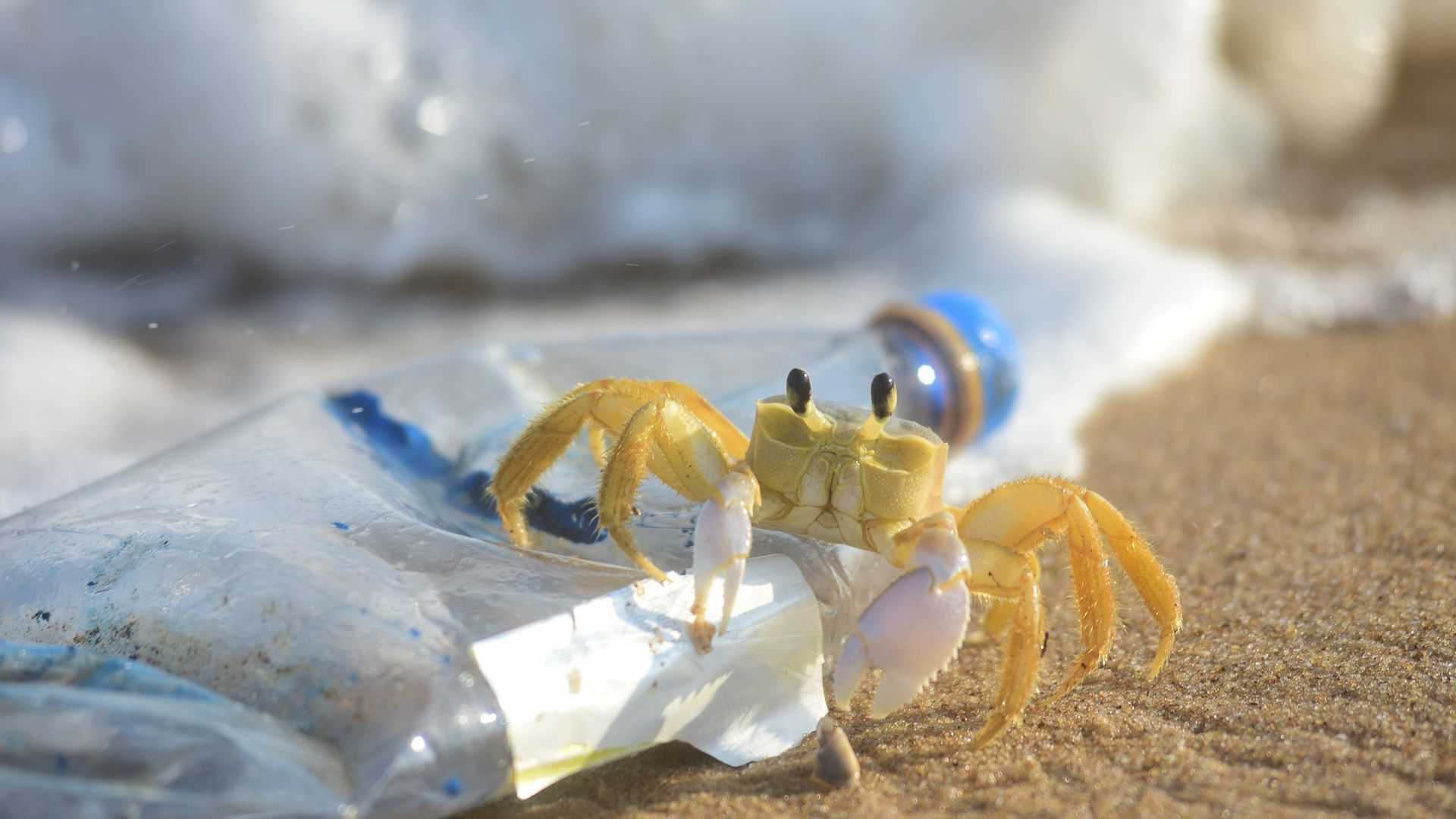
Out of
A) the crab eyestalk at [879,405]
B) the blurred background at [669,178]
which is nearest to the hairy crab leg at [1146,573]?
the crab eyestalk at [879,405]

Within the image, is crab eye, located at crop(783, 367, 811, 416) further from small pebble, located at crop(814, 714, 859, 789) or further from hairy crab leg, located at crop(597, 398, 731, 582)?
small pebble, located at crop(814, 714, 859, 789)

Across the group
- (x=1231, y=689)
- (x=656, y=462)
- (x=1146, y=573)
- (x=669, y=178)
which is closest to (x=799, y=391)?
(x=656, y=462)

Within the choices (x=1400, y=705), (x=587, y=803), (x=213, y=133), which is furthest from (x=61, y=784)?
(x=213, y=133)

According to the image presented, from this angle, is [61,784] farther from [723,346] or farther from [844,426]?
[723,346]

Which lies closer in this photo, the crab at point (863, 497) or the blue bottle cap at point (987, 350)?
the crab at point (863, 497)

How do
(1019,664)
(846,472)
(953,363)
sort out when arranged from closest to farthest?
(1019,664) < (846,472) < (953,363)

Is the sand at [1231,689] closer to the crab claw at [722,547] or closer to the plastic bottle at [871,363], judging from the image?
the crab claw at [722,547]

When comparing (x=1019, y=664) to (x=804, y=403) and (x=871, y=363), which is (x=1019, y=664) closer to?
(x=804, y=403)
